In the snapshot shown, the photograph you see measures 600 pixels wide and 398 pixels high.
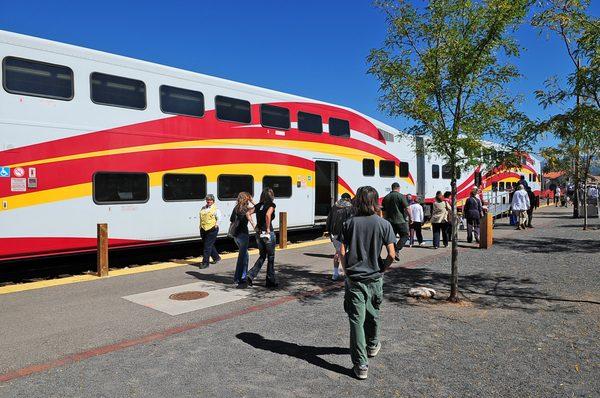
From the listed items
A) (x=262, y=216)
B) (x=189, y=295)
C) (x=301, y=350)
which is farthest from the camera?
(x=262, y=216)

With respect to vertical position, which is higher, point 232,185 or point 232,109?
point 232,109

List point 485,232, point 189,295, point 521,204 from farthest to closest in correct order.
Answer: point 521,204 → point 485,232 → point 189,295

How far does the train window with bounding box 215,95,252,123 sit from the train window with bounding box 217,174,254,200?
4.94ft

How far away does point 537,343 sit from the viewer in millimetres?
5160

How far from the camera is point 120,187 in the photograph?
31.8 ft

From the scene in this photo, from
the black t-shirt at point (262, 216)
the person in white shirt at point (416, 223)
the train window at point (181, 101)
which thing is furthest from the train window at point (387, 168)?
the black t-shirt at point (262, 216)

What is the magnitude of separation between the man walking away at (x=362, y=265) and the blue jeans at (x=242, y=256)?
3.81 meters

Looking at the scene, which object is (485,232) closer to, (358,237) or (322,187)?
(322,187)

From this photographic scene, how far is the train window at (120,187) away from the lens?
9.35m

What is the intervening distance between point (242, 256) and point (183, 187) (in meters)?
3.59

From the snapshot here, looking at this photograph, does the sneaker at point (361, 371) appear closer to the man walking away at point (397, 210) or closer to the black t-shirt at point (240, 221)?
the black t-shirt at point (240, 221)

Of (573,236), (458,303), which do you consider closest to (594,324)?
(458,303)

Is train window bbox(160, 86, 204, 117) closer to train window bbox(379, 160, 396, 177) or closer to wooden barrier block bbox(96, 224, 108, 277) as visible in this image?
wooden barrier block bbox(96, 224, 108, 277)

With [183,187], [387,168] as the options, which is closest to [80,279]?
[183,187]
